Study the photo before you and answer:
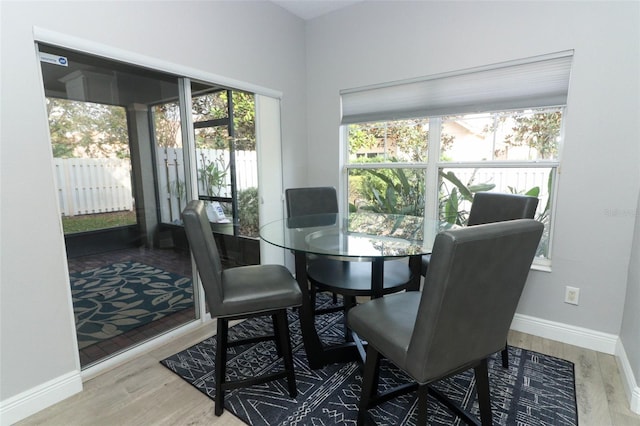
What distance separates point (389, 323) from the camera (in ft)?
4.42

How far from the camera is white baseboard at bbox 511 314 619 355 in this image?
2182 millimetres

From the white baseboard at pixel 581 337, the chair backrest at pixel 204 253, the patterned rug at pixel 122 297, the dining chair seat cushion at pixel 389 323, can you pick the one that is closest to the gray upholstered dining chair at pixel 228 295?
the chair backrest at pixel 204 253

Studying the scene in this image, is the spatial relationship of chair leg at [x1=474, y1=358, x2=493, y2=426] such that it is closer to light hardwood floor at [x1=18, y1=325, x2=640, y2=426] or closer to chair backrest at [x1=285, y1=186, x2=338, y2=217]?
light hardwood floor at [x1=18, y1=325, x2=640, y2=426]

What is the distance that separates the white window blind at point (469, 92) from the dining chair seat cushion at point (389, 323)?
5.70ft

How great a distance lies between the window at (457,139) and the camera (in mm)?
2357

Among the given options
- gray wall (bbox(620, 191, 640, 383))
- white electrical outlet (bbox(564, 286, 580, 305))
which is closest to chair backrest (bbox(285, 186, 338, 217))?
white electrical outlet (bbox(564, 286, 580, 305))

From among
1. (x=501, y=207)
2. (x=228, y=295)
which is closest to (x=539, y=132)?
(x=501, y=207)

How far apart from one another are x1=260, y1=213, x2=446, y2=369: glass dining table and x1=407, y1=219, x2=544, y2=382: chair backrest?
0.50 metres

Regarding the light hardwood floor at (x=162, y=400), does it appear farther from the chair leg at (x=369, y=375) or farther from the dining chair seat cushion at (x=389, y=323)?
the dining chair seat cushion at (x=389, y=323)

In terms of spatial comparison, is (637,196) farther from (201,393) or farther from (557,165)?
(201,393)

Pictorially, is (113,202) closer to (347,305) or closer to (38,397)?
(38,397)

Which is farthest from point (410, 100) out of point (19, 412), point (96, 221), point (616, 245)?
point (19, 412)

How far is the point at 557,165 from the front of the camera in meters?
2.32

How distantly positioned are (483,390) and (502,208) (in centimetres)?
119
